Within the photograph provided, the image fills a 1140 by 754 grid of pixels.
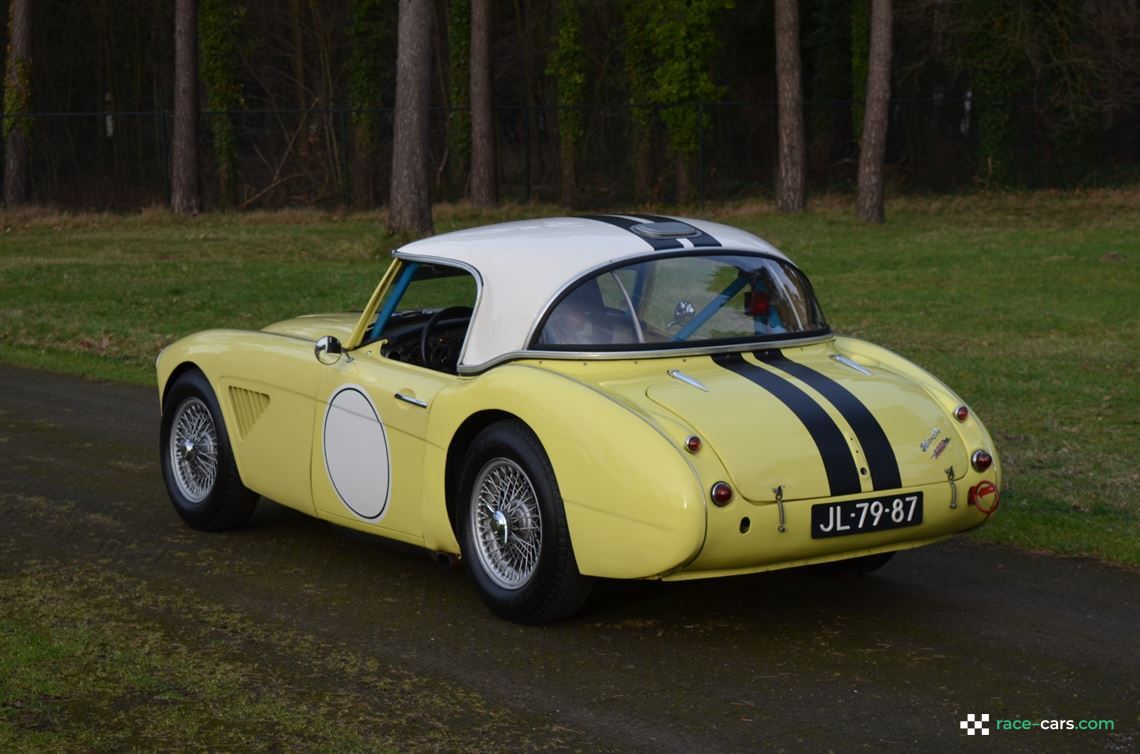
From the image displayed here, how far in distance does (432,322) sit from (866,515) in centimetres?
231

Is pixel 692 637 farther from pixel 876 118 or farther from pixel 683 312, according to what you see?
pixel 876 118

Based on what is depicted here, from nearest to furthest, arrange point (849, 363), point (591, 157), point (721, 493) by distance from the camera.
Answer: point (721, 493)
point (849, 363)
point (591, 157)

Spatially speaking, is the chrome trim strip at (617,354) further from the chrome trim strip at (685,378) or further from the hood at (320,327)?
the hood at (320,327)

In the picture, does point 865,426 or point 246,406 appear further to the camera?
point 246,406

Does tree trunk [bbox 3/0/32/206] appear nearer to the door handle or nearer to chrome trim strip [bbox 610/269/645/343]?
the door handle

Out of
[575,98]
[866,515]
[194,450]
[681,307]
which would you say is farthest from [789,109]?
[866,515]

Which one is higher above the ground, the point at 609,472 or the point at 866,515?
the point at 609,472

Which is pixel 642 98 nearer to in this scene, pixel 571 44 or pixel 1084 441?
pixel 571 44

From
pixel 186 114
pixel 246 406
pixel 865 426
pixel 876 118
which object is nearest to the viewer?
pixel 865 426

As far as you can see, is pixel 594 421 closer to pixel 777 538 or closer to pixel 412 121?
pixel 777 538

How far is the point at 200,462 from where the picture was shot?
780 cm

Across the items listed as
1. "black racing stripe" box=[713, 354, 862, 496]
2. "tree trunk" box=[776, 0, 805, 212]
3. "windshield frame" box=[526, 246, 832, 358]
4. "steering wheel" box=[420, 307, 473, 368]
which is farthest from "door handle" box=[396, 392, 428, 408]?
"tree trunk" box=[776, 0, 805, 212]

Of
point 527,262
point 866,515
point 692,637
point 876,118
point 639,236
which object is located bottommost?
point 692,637

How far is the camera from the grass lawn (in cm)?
941
